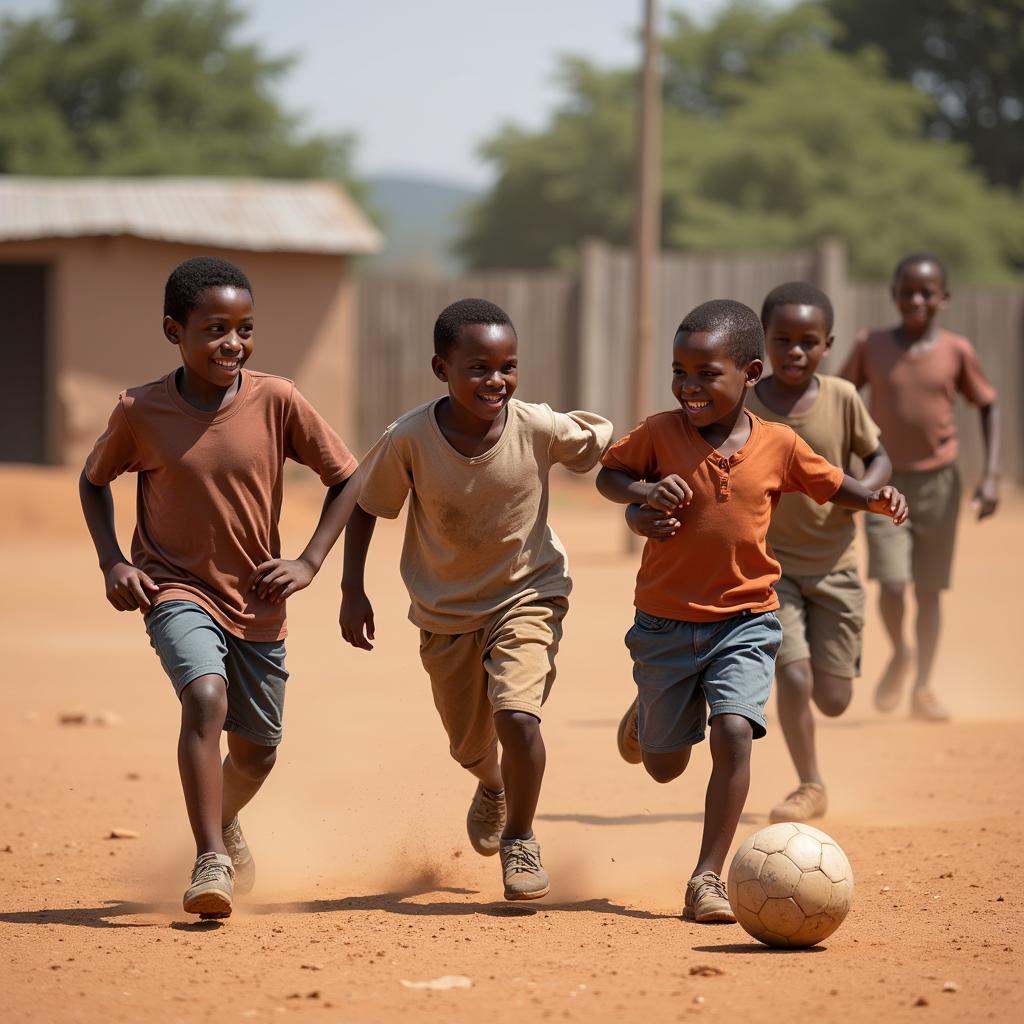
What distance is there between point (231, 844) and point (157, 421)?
4.30ft

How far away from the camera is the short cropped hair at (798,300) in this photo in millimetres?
5895

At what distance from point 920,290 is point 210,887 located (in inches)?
183

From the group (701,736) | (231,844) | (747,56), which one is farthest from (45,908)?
(747,56)

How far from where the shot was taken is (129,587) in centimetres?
457

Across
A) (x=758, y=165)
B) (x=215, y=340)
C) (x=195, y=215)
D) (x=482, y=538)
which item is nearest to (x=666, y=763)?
(x=482, y=538)

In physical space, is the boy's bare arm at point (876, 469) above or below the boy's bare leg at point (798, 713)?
above

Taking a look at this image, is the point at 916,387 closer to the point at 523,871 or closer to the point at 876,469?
the point at 876,469

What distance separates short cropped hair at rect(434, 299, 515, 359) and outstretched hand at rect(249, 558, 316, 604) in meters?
0.75

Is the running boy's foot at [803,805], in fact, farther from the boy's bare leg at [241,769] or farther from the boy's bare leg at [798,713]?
the boy's bare leg at [241,769]

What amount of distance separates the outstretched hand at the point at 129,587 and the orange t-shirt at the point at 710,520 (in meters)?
1.38

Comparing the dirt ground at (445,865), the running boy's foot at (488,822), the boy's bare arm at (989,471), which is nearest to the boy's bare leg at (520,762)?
the dirt ground at (445,865)

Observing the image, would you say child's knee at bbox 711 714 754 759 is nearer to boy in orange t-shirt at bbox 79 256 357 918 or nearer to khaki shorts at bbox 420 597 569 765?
khaki shorts at bbox 420 597 569 765

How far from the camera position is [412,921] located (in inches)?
181

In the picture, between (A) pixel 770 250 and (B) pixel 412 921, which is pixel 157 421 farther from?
(A) pixel 770 250
